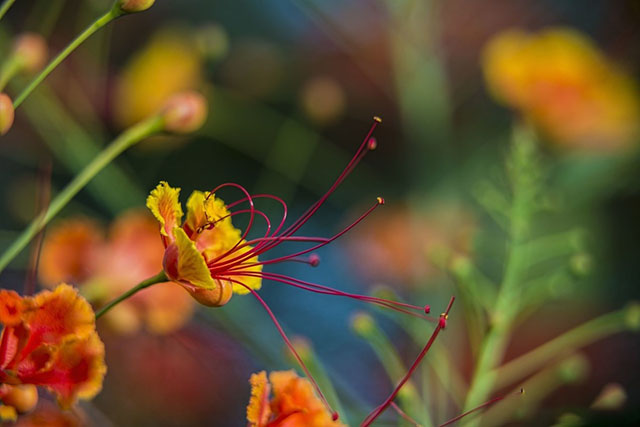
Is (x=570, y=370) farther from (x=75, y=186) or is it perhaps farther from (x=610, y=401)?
(x=75, y=186)

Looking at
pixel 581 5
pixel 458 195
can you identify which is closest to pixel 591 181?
pixel 458 195

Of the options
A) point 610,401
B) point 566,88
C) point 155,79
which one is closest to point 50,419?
point 610,401

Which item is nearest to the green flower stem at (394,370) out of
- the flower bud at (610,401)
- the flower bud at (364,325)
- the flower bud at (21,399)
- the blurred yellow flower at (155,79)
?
the flower bud at (364,325)

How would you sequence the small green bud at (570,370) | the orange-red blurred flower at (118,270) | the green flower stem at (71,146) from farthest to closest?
the green flower stem at (71,146)
the orange-red blurred flower at (118,270)
the small green bud at (570,370)

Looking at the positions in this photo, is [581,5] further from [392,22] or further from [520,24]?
[392,22]

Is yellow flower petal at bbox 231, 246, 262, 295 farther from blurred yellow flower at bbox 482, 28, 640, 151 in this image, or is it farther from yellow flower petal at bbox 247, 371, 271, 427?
blurred yellow flower at bbox 482, 28, 640, 151

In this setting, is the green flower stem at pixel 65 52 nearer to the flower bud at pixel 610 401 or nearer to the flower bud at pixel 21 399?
the flower bud at pixel 21 399
